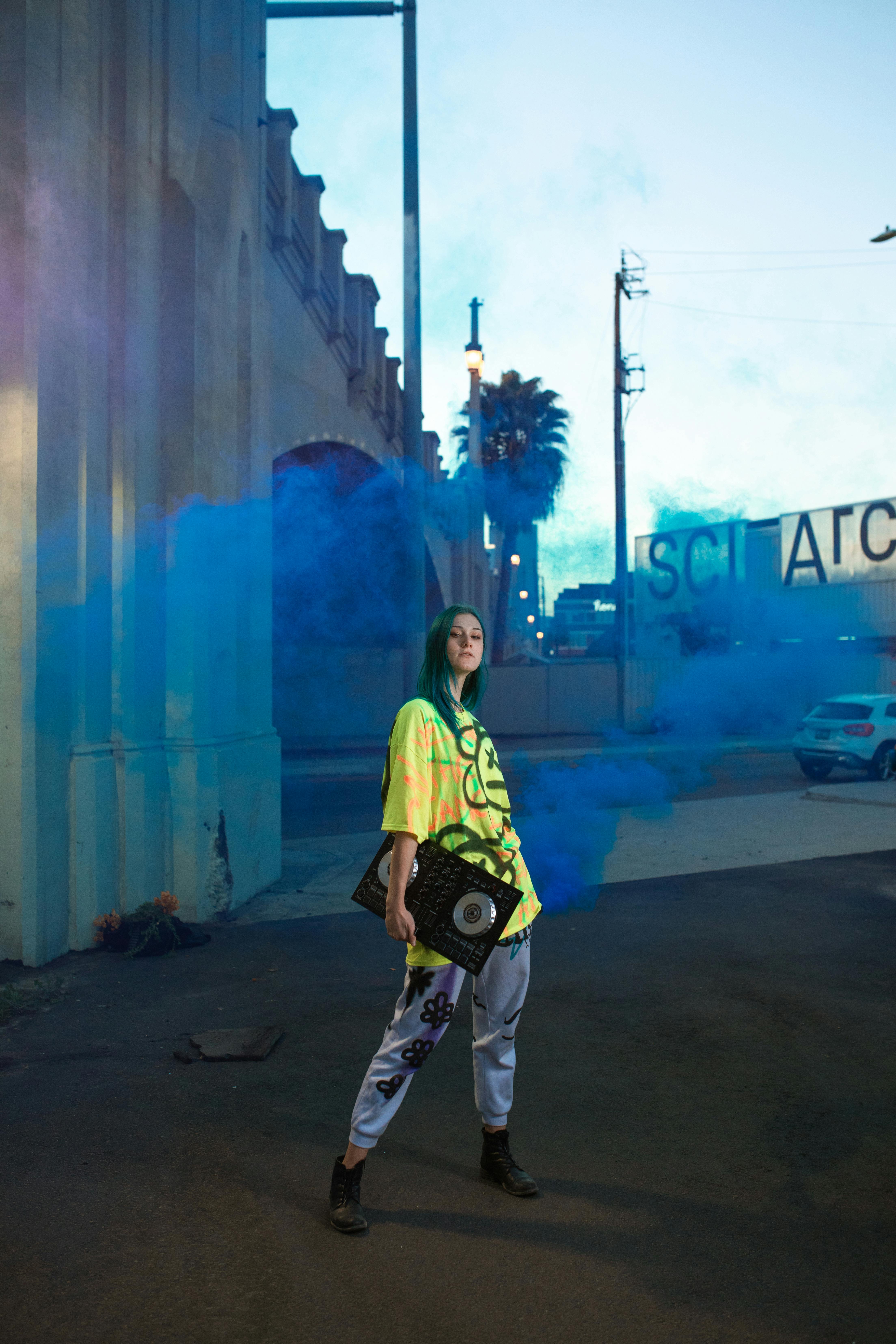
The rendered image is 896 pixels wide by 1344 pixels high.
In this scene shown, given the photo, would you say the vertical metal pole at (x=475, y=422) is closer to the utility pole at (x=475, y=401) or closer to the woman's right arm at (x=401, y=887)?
the utility pole at (x=475, y=401)

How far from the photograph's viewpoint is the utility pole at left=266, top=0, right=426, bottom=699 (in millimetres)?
11086

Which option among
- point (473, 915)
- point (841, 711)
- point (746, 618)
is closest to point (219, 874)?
point (473, 915)

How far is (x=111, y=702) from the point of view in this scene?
21.7ft

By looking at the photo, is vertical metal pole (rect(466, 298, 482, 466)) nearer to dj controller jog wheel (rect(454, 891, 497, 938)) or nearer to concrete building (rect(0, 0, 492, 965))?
concrete building (rect(0, 0, 492, 965))

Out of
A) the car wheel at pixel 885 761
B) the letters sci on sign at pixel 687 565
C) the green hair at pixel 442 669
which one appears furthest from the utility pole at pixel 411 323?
the letters sci on sign at pixel 687 565

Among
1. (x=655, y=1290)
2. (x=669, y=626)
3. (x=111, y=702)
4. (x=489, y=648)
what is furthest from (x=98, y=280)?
(x=489, y=648)

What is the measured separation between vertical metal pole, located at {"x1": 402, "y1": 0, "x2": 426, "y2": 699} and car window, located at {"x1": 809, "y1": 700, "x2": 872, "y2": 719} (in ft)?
27.2

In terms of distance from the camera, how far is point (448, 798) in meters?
3.14

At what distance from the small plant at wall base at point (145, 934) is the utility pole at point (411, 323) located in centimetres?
476

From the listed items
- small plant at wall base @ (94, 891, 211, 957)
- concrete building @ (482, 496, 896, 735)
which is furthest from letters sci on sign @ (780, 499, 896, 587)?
small plant at wall base @ (94, 891, 211, 957)

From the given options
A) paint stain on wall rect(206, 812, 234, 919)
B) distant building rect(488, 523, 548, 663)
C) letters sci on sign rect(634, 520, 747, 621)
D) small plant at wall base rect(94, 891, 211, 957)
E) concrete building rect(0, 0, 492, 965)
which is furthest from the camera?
distant building rect(488, 523, 548, 663)

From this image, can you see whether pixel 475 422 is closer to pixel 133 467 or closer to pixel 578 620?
pixel 133 467

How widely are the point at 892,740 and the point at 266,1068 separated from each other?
14520 mm

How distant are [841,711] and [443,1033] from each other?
15.0 meters
